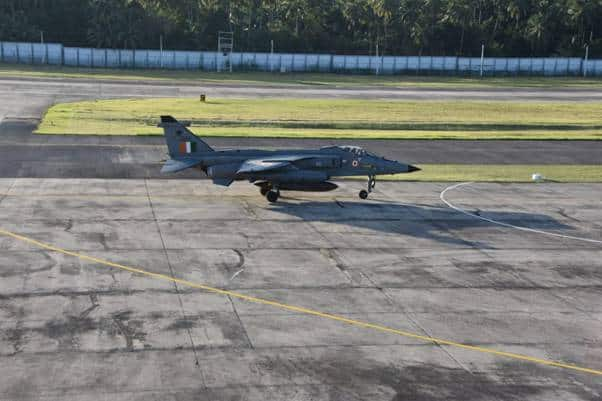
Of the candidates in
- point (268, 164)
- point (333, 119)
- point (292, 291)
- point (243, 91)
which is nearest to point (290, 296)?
point (292, 291)

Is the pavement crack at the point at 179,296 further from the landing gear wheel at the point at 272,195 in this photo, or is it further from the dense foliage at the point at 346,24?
the dense foliage at the point at 346,24

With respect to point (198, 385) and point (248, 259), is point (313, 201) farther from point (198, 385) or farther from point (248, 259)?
point (198, 385)

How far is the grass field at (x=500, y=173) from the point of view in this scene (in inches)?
1694

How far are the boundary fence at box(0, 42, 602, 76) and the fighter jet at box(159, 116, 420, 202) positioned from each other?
87760 millimetres

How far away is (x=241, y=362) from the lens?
717 inches

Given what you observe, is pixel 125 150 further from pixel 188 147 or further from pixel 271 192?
pixel 271 192

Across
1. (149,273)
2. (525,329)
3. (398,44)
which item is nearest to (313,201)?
(149,273)

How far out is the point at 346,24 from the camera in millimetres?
143375

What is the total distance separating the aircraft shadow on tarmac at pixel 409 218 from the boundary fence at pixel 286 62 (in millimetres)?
89421

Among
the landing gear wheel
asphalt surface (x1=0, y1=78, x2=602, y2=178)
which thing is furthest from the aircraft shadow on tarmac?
asphalt surface (x1=0, y1=78, x2=602, y2=178)

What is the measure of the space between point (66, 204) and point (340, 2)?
119507 millimetres

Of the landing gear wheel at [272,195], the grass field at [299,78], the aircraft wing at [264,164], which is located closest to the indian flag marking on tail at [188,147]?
the aircraft wing at [264,164]

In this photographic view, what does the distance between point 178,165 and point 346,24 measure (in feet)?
377

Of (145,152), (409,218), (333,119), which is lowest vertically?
(409,218)
